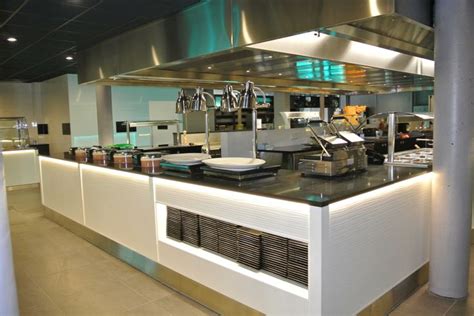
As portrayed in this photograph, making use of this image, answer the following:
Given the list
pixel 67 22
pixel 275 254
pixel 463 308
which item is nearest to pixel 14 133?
pixel 67 22

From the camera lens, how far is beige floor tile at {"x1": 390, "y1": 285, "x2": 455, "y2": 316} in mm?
2729

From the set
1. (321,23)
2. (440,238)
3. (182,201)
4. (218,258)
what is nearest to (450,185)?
(440,238)

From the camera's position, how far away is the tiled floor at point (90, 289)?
2.86m

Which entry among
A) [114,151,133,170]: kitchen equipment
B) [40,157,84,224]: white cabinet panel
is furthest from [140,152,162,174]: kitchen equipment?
[40,157,84,224]: white cabinet panel

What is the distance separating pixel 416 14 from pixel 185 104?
1987 millimetres

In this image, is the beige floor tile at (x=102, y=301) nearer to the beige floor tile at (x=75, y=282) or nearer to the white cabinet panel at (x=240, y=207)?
the beige floor tile at (x=75, y=282)

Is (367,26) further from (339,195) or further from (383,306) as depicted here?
(383,306)

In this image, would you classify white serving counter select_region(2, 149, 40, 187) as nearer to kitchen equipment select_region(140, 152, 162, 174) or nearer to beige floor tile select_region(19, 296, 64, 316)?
beige floor tile select_region(19, 296, 64, 316)

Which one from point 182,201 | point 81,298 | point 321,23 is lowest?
point 81,298

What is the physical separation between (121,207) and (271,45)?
6.86ft

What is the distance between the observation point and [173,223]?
319 cm

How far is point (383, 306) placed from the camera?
8.72 feet

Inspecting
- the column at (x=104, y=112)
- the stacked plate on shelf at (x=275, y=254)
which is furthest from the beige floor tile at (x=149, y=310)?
the column at (x=104, y=112)

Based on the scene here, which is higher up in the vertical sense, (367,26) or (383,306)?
(367,26)
